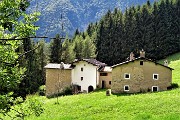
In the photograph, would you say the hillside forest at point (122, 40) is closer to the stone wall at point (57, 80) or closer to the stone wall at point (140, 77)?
the stone wall at point (57, 80)

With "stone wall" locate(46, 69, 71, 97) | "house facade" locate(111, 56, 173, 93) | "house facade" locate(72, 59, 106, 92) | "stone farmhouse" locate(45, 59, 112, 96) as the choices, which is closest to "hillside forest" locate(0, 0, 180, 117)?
"stone wall" locate(46, 69, 71, 97)

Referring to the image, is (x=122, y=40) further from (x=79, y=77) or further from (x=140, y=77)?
(x=140, y=77)

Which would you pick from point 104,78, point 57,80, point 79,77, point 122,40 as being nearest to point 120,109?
point 104,78

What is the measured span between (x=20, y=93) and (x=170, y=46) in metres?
47.8

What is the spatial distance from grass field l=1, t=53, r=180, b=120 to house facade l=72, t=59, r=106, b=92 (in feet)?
72.0

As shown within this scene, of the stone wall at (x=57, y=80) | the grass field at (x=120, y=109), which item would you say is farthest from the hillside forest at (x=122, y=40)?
the grass field at (x=120, y=109)

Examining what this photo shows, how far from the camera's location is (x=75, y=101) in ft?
170

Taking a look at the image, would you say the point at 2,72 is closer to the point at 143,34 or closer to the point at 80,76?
the point at 80,76

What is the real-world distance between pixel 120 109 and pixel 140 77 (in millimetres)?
16284

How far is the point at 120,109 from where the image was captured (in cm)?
4388

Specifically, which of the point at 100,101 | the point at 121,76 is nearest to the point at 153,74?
the point at 121,76

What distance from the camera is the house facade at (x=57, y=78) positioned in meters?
74.8

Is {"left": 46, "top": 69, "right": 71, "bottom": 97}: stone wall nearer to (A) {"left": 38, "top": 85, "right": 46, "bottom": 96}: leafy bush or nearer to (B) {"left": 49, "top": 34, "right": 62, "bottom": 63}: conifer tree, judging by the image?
(A) {"left": 38, "top": 85, "right": 46, "bottom": 96}: leafy bush

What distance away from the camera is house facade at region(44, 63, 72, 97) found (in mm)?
74812
